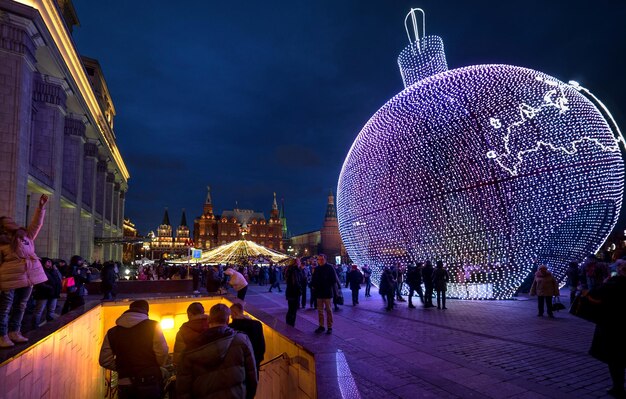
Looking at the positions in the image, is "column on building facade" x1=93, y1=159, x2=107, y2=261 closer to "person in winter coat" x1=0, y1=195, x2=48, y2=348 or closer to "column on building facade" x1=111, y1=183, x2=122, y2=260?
"column on building facade" x1=111, y1=183, x2=122, y2=260

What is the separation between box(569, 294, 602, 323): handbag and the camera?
449 centimetres

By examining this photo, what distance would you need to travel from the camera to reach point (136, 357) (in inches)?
141

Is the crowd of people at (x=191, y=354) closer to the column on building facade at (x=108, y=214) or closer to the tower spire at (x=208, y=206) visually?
the column on building facade at (x=108, y=214)

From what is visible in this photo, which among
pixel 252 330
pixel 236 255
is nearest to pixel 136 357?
pixel 252 330

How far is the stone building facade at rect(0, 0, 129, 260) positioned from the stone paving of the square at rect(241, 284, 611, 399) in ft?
45.6

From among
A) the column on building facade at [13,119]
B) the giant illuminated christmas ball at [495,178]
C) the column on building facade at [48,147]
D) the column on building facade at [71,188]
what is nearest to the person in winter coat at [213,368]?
the giant illuminated christmas ball at [495,178]

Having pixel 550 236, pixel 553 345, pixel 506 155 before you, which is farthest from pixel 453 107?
pixel 553 345

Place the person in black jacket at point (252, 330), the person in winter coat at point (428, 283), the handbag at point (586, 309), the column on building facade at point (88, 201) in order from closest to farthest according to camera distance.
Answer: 1. the person in black jacket at point (252, 330)
2. the handbag at point (586, 309)
3. the person in winter coat at point (428, 283)
4. the column on building facade at point (88, 201)

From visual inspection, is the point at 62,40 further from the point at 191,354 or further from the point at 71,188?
the point at 191,354

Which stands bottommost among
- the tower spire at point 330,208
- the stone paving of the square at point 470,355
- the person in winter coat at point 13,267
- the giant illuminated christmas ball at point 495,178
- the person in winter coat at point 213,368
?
the stone paving of the square at point 470,355

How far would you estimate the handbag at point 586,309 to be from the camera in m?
4.49

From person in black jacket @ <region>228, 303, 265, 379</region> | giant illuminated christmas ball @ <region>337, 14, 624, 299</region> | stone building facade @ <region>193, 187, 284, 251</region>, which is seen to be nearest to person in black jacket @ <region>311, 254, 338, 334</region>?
person in black jacket @ <region>228, 303, 265, 379</region>

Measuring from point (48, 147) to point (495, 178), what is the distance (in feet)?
73.2

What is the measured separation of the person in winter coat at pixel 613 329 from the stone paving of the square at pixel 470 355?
0.29m
